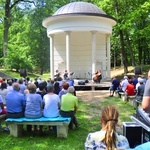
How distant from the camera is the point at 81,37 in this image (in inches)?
1107

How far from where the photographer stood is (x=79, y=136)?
279 inches

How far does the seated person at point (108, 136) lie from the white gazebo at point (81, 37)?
19.4 m

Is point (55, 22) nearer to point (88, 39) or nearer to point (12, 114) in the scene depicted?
point (88, 39)

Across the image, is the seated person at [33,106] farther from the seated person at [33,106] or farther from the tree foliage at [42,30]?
the tree foliage at [42,30]

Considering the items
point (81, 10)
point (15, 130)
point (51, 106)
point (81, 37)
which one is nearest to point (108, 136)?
point (51, 106)

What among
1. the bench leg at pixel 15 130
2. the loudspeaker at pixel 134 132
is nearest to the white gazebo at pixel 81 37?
the bench leg at pixel 15 130

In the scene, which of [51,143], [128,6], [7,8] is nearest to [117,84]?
[51,143]

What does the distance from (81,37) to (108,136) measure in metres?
25.5

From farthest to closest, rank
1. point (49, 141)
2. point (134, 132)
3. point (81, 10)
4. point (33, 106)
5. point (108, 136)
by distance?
point (81, 10), point (33, 106), point (49, 141), point (134, 132), point (108, 136)

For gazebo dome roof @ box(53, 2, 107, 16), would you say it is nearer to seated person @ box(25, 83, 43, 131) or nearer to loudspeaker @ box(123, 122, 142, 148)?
seated person @ box(25, 83, 43, 131)

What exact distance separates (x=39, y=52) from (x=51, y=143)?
108ft

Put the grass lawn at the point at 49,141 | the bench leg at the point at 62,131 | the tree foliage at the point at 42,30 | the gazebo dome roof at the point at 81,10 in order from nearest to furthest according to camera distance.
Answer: the grass lawn at the point at 49,141
the bench leg at the point at 62,131
the gazebo dome roof at the point at 81,10
the tree foliage at the point at 42,30

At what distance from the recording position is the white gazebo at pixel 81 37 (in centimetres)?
2288

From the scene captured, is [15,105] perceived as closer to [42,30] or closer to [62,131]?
[62,131]
